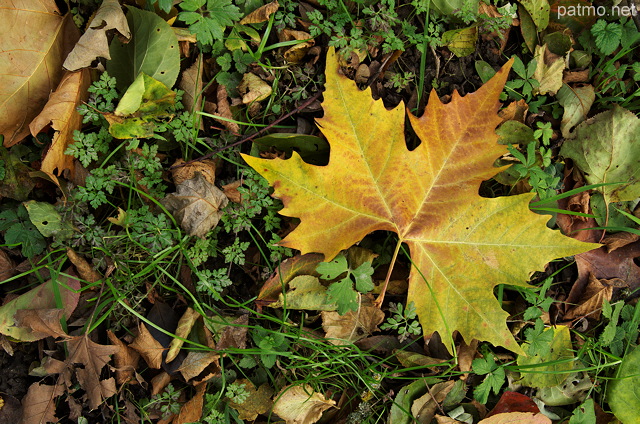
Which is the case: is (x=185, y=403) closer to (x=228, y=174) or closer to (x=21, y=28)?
(x=228, y=174)

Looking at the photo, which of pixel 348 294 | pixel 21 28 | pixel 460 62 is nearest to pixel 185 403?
pixel 348 294

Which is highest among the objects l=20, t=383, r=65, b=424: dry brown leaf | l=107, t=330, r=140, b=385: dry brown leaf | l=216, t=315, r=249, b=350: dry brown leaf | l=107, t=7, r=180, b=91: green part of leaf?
l=107, t=7, r=180, b=91: green part of leaf

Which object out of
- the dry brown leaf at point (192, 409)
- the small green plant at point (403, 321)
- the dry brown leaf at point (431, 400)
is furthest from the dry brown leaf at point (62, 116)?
the dry brown leaf at point (431, 400)

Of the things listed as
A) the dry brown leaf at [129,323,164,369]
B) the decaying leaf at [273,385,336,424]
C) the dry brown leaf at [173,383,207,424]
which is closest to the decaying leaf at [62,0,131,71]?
the dry brown leaf at [129,323,164,369]

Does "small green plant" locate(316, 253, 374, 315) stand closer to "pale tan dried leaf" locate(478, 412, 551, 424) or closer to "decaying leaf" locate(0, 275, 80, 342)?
"pale tan dried leaf" locate(478, 412, 551, 424)

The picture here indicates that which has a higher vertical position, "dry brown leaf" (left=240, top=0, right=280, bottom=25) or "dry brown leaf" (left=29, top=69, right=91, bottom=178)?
"dry brown leaf" (left=240, top=0, right=280, bottom=25)

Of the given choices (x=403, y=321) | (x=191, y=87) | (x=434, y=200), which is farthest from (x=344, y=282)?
(x=191, y=87)

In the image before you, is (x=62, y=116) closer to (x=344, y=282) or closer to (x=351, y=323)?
(x=344, y=282)
